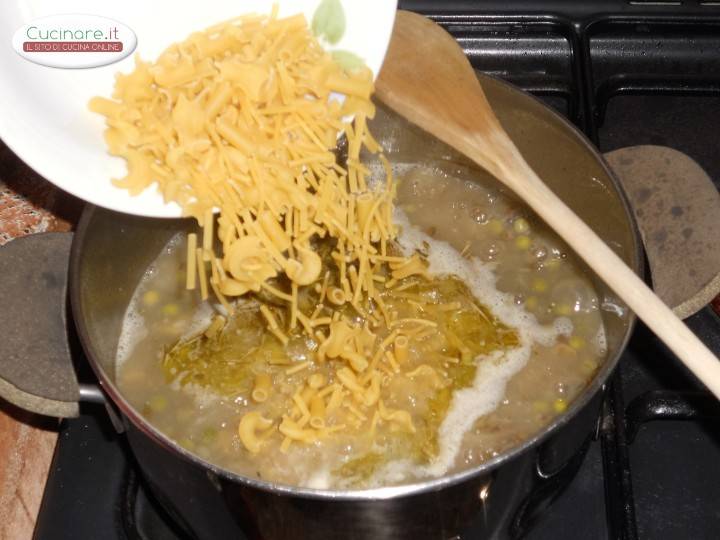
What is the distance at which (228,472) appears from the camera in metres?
1.10

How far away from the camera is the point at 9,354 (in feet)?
4.64

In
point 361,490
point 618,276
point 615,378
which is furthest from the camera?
point 615,378

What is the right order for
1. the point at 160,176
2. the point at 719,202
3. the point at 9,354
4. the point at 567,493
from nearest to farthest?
1. the point at 160,176
2. the point at 9,354
3. the point at 567,493
4. the point at 719,202

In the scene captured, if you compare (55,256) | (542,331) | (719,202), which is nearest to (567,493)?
(542,331)

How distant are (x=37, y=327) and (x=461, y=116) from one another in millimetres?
797

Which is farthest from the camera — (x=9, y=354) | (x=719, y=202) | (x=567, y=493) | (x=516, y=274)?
(x=516, y=274)

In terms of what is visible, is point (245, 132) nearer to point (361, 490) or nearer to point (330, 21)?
point (330, 21)

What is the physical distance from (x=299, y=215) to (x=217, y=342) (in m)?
0.43

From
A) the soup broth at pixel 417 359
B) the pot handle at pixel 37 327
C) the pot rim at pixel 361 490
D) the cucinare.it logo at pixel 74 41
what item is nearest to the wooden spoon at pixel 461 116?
the pot rim at pixel 361 490

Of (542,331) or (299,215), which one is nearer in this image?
(299,215)

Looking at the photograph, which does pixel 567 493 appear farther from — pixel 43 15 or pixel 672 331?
pixel 43 15

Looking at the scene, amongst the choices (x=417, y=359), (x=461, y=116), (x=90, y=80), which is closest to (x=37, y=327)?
(x=90, y=80)

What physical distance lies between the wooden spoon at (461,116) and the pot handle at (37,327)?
66cm

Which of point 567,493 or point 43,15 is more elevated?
point 43,15
